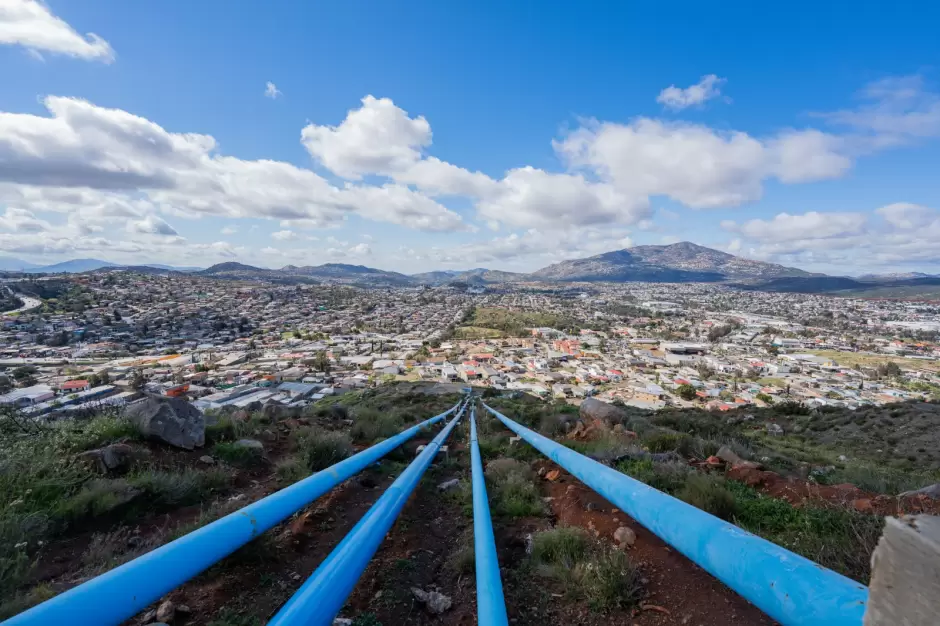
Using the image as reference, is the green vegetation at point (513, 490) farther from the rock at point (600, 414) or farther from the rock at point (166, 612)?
the rock at point (600, 414)

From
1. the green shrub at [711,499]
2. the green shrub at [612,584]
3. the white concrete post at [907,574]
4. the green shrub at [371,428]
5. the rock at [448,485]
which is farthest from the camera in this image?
the green shrub at [371,428]

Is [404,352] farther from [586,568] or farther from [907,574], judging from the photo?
[907,574]

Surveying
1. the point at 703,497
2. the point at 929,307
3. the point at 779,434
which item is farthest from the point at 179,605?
the point at 929,307

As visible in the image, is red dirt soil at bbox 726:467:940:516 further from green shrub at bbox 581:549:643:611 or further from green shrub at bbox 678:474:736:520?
green shrub at bbox 581:549:643:611

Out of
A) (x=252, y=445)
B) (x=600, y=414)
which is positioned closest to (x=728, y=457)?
(x=600, y=414)

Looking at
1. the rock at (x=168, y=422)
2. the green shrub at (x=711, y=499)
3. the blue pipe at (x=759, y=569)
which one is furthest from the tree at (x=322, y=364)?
the blue pipe at (x=759, y=569)

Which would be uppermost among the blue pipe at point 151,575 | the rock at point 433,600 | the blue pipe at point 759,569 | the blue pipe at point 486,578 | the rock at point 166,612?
the blue pipe at point 759,569
